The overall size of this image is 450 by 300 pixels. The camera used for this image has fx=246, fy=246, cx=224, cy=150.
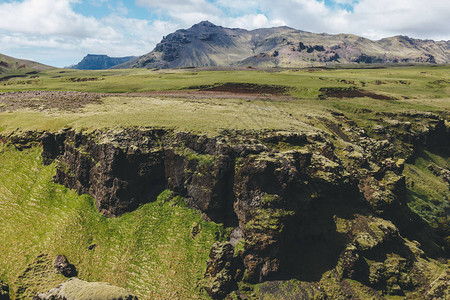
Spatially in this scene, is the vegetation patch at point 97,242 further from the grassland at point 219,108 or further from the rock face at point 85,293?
the grassland at point 219,108

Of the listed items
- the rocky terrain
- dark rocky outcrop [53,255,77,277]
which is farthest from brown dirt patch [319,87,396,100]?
dark rocky outcrop [53,255,77,277]

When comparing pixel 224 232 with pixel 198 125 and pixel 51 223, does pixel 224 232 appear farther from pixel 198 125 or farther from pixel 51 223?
pixel 51 223

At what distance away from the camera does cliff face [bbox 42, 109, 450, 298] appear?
25.5 metres

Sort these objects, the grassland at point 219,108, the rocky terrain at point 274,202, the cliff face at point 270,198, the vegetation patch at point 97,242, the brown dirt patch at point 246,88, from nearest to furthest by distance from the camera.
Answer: the vegetation patch at point 97,242
the rocky terrain at point 274,202
the cliff face at point 270,198
the grassland at point 219,108
the brown dirt patch at point 246,88

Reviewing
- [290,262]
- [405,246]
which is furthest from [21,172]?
[405,246]

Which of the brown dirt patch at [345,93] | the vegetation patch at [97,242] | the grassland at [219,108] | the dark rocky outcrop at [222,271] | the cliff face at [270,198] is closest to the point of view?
the dark rocky outcrop at [222,271]

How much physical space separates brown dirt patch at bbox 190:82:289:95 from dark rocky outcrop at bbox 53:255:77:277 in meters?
68.5

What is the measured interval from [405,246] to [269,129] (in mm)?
22168

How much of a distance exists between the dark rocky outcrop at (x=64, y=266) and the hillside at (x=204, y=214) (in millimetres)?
396

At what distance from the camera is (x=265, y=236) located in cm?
2522

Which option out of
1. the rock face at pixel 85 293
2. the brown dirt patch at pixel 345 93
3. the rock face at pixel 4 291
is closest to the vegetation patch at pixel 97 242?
the rock face at pixel 4 291

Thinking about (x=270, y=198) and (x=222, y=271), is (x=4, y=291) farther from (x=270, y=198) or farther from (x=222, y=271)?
(x=270, y=198)

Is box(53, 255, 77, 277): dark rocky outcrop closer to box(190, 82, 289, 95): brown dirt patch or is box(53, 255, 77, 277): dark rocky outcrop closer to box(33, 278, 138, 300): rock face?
box(33, 278, 138, 300): rock face

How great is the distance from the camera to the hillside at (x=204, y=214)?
24.8m
